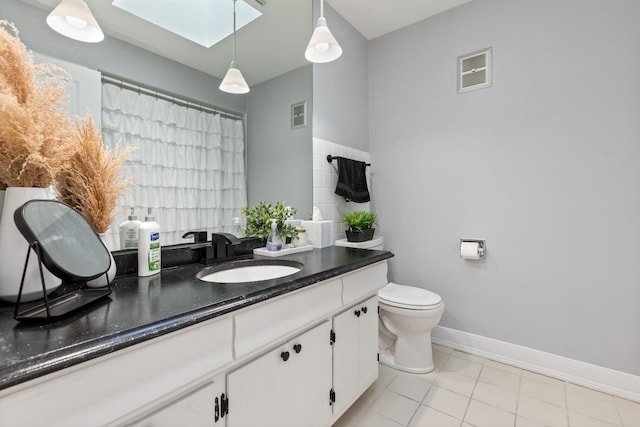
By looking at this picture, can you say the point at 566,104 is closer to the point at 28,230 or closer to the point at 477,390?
the point at 477,390

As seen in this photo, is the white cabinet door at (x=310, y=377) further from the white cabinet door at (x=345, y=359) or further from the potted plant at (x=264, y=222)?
the potted plant at (x=264, y=222)

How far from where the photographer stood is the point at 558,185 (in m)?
1.83

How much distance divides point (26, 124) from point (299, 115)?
55.0 inches

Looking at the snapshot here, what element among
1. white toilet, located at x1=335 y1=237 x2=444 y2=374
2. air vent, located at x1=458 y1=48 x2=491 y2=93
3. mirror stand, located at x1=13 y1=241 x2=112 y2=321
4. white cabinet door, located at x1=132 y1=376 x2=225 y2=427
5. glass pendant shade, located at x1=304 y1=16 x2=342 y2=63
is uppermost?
air vent, located at x1=458 y1=48 x2=491 y2=93

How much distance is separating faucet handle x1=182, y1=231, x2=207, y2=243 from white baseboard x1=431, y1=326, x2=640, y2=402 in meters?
1.96

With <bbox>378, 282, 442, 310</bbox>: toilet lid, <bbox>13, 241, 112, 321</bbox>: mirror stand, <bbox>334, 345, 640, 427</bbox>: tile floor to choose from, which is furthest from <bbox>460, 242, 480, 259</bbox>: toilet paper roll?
<bbox>13, 241, 112, 321</bbox>: mirror stand

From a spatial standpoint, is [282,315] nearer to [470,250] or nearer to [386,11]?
[470,250]

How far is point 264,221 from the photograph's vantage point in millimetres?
1641

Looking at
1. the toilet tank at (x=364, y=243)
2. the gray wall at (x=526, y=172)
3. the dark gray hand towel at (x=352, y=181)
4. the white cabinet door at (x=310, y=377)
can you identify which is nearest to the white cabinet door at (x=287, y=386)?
the white cabinet door at (x=310, y=377)

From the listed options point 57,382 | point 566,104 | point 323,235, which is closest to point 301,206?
point 323,235

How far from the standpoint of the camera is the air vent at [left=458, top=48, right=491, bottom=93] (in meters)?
2.07

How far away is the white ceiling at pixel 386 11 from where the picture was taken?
84.8 inches

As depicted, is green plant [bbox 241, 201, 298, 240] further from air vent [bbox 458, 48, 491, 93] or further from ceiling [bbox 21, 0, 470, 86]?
air vent [bbox 458, 48, 491, 93]

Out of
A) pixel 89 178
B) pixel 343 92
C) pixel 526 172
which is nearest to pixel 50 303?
pixel 89 178
